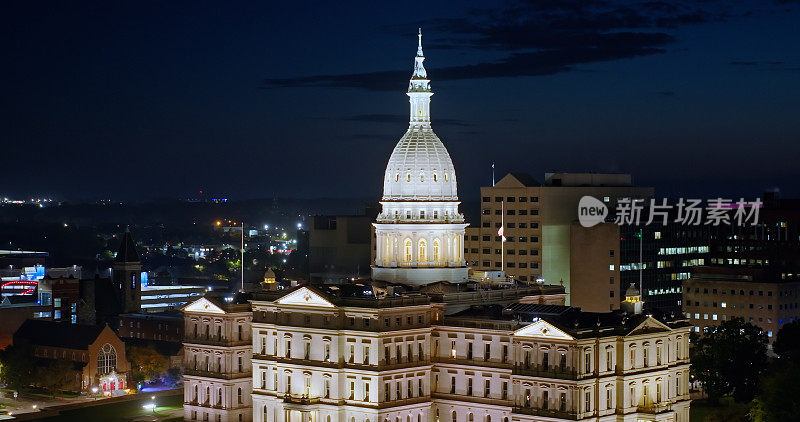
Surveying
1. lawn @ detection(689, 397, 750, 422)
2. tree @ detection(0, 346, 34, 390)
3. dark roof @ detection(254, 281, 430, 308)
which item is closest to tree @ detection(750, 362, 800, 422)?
lawn @ detection(689, 397, 750, 422)

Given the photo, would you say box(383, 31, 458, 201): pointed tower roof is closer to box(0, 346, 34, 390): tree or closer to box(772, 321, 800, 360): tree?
box(772, 321, 800, 360): tree

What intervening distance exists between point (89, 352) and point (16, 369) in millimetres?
9288

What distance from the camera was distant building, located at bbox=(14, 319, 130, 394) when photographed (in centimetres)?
18350

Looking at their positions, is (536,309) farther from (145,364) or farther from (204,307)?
(145,364)

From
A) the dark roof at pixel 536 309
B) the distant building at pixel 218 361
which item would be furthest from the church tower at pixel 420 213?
the distant building at pixel 218 361

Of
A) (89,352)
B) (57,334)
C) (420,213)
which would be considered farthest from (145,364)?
(420,213)

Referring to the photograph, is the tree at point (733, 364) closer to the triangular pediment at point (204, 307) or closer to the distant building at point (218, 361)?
the distant building at point (218, 361)

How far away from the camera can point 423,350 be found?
146 metres

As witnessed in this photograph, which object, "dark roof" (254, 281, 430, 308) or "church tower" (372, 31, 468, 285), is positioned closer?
"dark roof" (254, 281, 430, 308)

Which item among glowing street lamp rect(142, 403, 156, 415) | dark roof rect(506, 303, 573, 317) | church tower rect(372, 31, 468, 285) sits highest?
church tower rect(372, 31, 468, 285)

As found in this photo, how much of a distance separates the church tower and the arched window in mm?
40414

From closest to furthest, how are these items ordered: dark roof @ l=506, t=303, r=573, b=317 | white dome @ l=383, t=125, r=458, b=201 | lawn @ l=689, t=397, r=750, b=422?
dark roof @ l=506, t=303, r=573, b=317
lawn @ l=689, t=397, r=750, b=422
white dome @ l=383, t=125, r=458, b=201

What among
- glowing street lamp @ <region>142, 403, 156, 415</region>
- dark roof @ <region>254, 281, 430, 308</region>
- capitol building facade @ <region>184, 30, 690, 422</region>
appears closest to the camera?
capitol building facade @ <region>184, 30, 690, 422</region>

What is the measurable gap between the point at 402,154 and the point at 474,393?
102ft
